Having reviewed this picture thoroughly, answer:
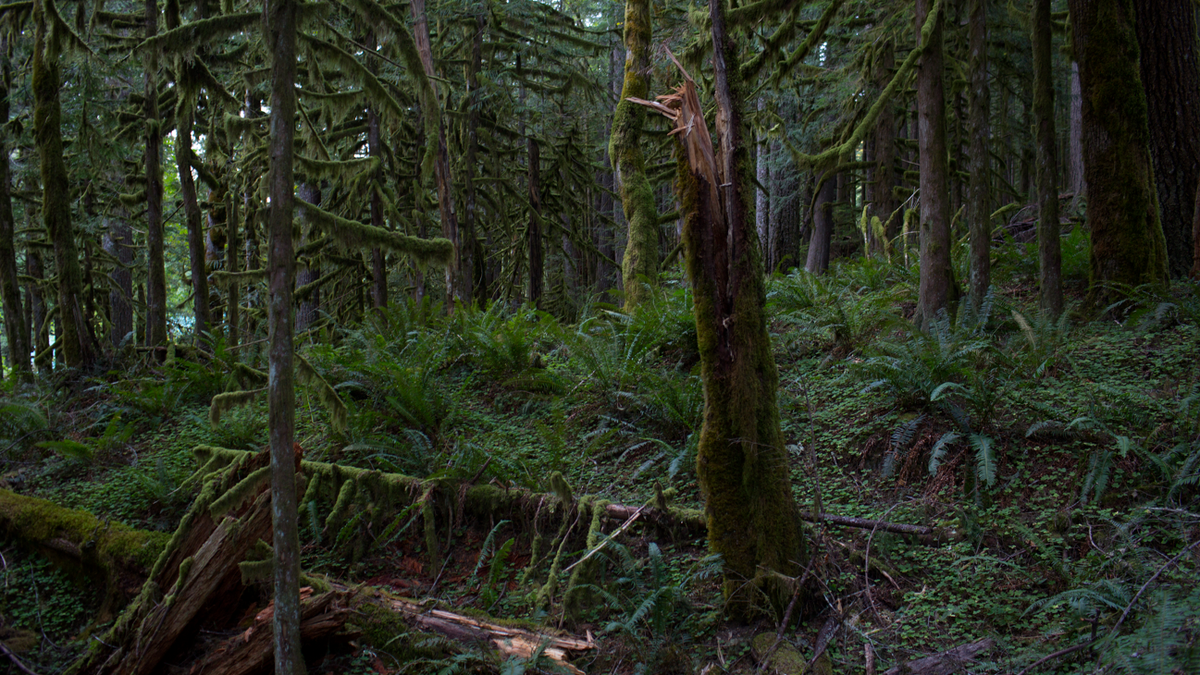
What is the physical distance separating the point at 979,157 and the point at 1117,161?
1.28 m

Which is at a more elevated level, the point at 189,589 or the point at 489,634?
the point at 189,589

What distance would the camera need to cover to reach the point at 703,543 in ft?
13.8

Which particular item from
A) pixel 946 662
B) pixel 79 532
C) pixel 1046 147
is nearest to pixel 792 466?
pixel 946 662

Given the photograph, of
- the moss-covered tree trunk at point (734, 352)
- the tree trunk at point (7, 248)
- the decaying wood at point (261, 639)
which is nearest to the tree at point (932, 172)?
the moss-covered tree trunk at point (734, 352)

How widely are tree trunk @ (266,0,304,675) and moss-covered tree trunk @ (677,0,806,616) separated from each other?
6.27 feet

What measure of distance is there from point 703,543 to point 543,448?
6.15ft

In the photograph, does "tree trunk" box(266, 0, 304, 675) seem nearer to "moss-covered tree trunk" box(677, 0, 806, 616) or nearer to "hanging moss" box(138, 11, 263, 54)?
"hanging moss" box(138, 11, 263, 54)

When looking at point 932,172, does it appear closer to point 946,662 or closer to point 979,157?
point 979,157

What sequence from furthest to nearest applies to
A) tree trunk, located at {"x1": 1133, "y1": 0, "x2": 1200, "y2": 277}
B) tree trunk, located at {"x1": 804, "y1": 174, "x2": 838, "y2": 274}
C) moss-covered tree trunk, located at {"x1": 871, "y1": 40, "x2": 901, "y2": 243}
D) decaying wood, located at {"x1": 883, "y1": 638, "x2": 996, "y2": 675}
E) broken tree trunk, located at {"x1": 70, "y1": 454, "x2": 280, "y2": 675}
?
1. tree trunk, located at {"x1": 804, "y1": 174, "x2": 838, "y2": 274}
2. moss-covered tree trunk, located at {"x1": 871, "y1": 40, "x2": 901, "y2": 243}
3. tree trunk, located at {"x1": 1133, "y1": 0, "x2": 1200, "y2": 277}
4. broken tree trunk, located at {"x1": 70, "y1": 454, "x2": 280, "y2": 675}
5. decaying wood, located at {"x1": 883, "y1": 638, "x2": 996, "y2": 675}

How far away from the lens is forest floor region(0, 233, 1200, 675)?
3213mm

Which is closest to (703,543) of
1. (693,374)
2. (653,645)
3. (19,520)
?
(653,645)

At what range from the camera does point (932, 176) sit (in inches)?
238

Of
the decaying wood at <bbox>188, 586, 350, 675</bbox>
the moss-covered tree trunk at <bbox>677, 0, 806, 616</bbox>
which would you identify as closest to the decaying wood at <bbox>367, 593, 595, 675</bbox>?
the decaying wood at <bbox>188, 586, 350, 675</bbox>

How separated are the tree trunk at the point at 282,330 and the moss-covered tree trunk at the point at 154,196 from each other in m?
6.14
